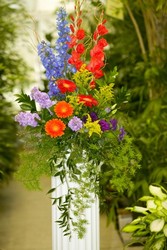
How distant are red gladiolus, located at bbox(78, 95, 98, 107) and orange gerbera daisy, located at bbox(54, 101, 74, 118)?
5 cm

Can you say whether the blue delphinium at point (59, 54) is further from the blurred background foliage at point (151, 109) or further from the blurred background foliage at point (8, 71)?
the blurred background foliage at point (8, 71)

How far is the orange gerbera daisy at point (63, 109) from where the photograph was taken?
238cm

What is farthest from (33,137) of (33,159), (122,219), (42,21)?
(42,21)

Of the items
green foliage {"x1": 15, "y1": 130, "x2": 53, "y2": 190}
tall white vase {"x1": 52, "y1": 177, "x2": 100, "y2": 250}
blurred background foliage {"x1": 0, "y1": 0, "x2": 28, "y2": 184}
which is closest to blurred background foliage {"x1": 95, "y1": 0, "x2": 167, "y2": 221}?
blurred background foliage {"x1": 0, "y1": 0, "x2": 28, "y2": 184}

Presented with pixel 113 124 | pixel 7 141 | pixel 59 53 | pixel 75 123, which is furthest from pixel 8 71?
pixel 75 123

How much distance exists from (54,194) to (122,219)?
2409 mm

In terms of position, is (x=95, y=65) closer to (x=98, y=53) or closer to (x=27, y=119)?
(x=98, y=53)

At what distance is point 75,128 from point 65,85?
19 cm

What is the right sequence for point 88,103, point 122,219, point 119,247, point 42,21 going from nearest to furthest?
point 88,103
point 119,247
point 122,219
point 42,21

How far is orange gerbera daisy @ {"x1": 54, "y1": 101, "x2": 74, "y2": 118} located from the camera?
2.38 meters

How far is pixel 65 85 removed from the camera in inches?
95.0

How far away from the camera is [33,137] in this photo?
2461mm

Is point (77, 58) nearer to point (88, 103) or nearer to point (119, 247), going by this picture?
point (88, 103)

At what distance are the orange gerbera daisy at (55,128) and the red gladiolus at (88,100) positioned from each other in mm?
123
